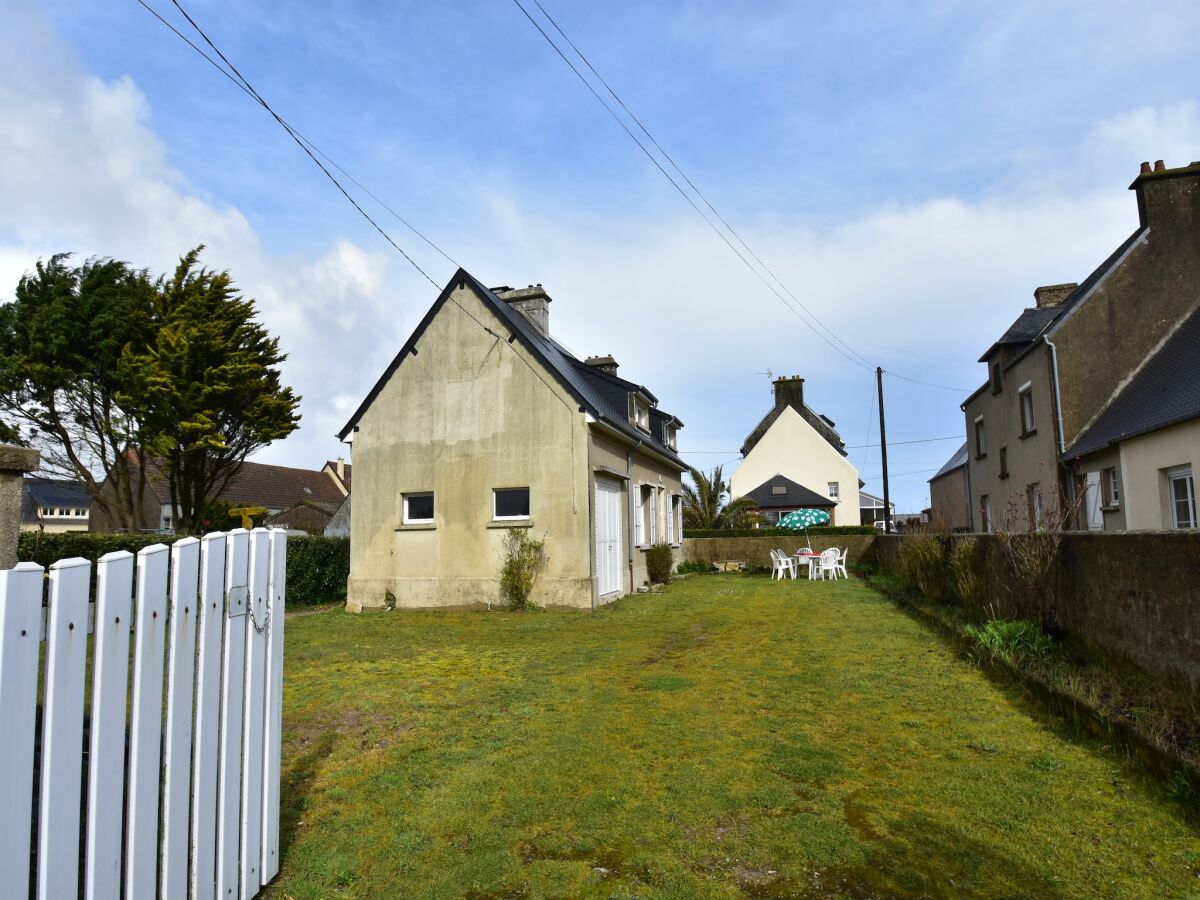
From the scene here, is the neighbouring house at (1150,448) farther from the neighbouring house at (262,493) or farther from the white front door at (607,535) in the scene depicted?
the neighbouring house at (262,493)

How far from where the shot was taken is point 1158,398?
1355 cm

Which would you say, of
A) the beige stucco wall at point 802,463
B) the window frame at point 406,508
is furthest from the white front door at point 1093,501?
the beige stucco wall at point 802,463

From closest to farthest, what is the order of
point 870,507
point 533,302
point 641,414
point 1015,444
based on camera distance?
point 1015,444 → point 533,302 → point 641,414 → point 870,507

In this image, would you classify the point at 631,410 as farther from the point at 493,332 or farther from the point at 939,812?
the point at 939,812

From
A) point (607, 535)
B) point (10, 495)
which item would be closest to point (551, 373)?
point (607, 535)

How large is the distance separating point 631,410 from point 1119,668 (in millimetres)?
12856

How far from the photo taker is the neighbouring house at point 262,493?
38.8m

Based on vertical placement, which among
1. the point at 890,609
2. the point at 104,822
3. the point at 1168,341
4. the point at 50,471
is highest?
the point at 1168,341

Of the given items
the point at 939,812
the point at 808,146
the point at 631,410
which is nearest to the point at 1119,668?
the point at 939,812

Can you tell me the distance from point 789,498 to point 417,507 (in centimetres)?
2744

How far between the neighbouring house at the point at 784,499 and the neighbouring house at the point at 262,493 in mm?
26165

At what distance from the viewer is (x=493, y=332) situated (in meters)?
14.1

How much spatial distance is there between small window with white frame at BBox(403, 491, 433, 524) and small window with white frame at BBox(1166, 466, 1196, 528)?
1366 centimetres

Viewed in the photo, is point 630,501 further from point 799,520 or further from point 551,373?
point 799,520
